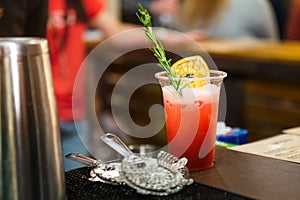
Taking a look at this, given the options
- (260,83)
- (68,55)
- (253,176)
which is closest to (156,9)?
(260,83)

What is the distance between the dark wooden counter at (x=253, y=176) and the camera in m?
0.93

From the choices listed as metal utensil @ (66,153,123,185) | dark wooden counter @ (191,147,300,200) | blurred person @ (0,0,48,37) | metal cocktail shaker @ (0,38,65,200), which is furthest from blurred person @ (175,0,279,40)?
metal cocktail shaker @ (0,38,65,200)

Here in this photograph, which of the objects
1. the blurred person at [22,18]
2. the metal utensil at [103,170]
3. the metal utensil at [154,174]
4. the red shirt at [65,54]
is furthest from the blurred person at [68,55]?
the metal utensil at [154,174]

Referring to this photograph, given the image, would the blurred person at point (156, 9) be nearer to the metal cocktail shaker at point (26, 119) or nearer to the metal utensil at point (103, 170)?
the metal utensil at point (103, 170)

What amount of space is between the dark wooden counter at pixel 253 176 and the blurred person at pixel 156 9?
237cm

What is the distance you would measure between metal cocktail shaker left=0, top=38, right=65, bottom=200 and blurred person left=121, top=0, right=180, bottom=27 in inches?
102

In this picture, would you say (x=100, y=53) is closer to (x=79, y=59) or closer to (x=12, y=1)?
(x=79, y=59)

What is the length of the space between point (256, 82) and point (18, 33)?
1775mm

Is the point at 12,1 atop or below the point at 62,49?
atop

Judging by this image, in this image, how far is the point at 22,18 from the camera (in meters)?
1.74

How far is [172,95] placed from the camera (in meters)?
1.05

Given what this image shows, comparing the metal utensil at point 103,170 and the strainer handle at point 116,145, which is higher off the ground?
the strainer handle at point 116,145

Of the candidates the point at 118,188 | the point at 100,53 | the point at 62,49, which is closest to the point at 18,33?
the point at 62,49

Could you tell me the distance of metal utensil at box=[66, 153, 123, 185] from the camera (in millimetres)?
992
